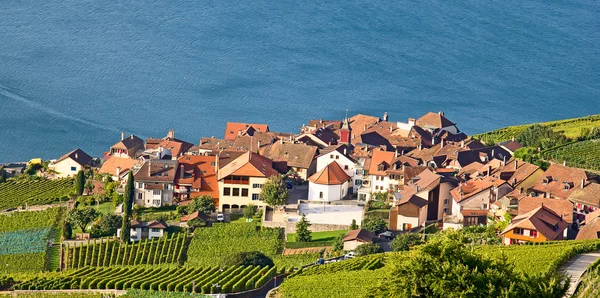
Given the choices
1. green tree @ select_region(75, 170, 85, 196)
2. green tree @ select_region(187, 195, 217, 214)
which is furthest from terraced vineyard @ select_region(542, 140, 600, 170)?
green tree @ select_region(75, 170, 85, 196)

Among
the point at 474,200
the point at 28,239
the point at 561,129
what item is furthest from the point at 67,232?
the point at 561,129

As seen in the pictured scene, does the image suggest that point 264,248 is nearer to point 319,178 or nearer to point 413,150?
point 319,178

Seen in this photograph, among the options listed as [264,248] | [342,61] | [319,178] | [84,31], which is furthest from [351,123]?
[84,31]

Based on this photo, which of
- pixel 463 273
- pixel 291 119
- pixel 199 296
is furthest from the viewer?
pixel 291 119

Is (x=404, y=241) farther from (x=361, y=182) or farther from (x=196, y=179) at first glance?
(x=196, y=179)

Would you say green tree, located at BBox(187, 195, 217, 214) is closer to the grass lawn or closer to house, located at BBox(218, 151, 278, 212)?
house, located at BBox(218, 151, 278, 212)

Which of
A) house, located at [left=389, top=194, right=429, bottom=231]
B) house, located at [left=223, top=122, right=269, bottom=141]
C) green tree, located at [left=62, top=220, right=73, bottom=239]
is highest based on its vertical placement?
house, located at [left=223, top=122, right=269, bottom=141]
